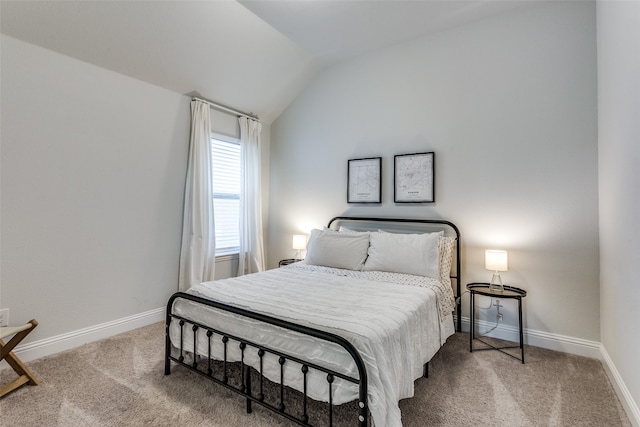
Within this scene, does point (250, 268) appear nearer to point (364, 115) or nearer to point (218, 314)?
point (218, 314)

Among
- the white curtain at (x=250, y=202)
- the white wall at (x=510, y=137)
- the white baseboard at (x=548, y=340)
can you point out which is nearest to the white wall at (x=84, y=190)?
the white curtain at (x=250, y=202)

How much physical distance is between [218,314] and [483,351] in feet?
7.53

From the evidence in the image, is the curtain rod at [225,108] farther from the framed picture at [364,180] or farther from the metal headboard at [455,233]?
the metal headboard at [455,233]

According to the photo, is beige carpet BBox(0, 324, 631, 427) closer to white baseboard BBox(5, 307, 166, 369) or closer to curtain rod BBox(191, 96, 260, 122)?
white baseboard BBox(5, 307, 166, 369)

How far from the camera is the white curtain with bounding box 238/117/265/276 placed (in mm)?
4184

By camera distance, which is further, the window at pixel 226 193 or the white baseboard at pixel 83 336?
the window at pixel 226 193

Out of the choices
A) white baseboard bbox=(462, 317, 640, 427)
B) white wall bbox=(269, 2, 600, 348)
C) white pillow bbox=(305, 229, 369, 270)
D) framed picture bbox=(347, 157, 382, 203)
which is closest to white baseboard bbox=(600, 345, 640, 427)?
white baseboard bbox=(462, 317, 640, 427)

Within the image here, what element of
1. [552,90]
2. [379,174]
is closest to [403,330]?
[379,174]

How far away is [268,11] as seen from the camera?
118 inches

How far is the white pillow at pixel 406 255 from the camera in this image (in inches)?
111

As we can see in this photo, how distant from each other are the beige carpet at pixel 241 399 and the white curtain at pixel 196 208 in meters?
1.09

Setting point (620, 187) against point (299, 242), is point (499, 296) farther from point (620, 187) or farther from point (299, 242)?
point (299, 242)

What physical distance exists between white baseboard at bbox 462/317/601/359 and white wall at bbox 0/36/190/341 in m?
3.46

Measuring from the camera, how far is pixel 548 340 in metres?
2.75
